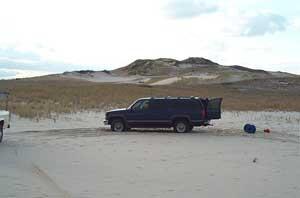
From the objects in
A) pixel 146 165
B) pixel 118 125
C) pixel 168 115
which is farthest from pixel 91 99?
pixel 146 165

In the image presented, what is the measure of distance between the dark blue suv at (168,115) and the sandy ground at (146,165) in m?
1.67

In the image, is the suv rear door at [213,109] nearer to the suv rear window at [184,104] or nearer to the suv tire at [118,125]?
the suv rear window at [184,104]

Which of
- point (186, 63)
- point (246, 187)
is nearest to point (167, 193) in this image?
point (246, 187)

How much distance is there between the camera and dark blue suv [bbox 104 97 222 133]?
26.7 meters

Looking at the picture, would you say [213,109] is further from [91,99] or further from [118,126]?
[91,99]

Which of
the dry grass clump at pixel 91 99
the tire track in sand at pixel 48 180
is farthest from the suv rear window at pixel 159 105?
the tire track in sand at pixel 48 180

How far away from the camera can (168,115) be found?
26.8 m

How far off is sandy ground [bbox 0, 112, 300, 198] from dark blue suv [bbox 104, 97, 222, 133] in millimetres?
1666

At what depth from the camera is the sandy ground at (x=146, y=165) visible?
36.2 feet

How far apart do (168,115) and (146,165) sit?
39.7 ft

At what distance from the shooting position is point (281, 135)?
2623 cm

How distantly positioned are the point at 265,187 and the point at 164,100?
15.6 m

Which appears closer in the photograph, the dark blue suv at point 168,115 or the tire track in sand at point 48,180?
the tire track in sand at point 48,180

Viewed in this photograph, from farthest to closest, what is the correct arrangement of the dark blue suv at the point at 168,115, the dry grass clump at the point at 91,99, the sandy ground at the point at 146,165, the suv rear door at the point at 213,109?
the dry grass clump at the point at 91,99 → the suv rear door at the point at 213,109 → the dark blue suv at the point at 168,115 → the sandy ground at the point at 146,165
